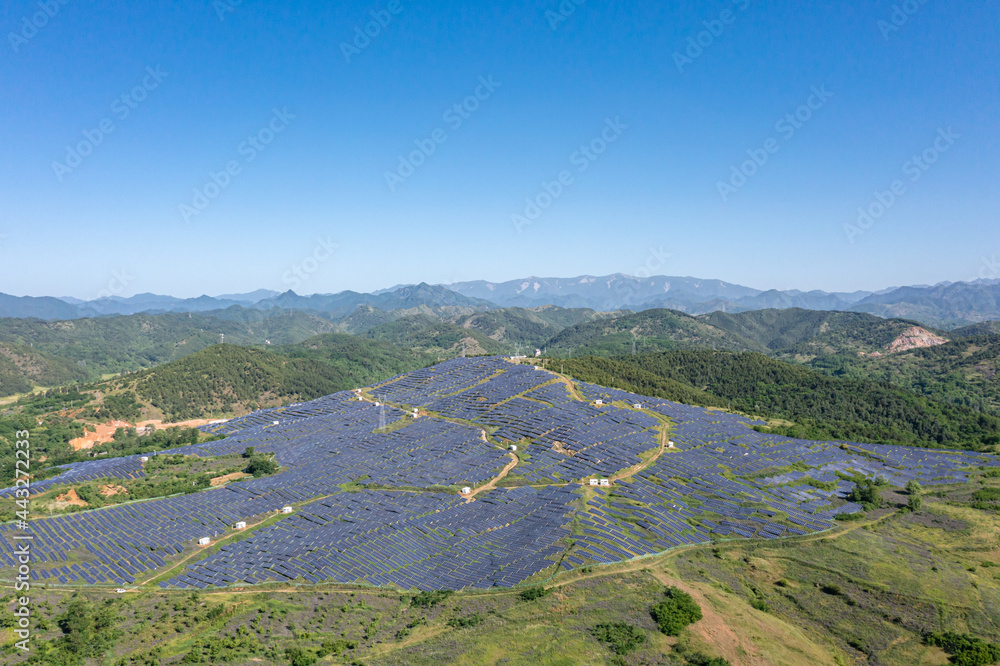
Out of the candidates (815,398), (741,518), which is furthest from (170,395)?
(815,398)

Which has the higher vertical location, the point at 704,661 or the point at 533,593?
the point at 533,593

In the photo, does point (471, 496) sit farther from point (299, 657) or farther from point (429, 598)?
point (299, 657)

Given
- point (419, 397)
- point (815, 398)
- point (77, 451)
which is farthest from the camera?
point (815, 398)

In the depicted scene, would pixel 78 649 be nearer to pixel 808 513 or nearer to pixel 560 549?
pixel 560 549

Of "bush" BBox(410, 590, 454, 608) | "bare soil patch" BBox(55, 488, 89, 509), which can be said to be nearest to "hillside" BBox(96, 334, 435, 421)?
"bare soil patch" BBox(55, 488, 89, 509)

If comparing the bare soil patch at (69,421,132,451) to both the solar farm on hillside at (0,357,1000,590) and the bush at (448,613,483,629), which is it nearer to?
the solar farm on hillside at (0,357,1000,590)

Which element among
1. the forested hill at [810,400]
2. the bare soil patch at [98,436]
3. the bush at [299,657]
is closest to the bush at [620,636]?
the bush at [299,657]

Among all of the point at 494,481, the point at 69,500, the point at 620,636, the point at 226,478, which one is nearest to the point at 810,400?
the point at 494,481
